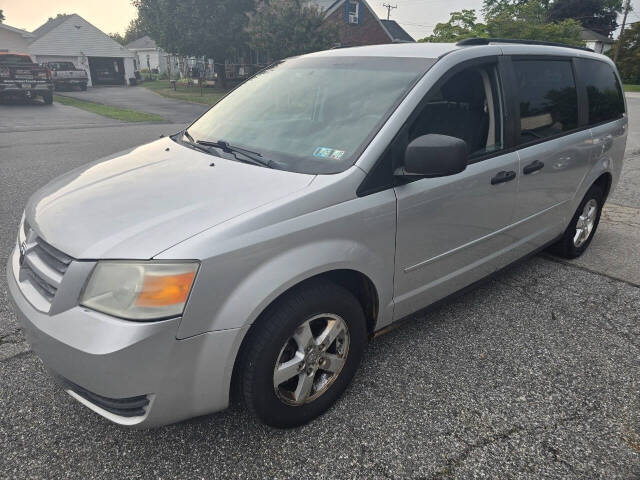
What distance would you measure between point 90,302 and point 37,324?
Result: 12.0 inches

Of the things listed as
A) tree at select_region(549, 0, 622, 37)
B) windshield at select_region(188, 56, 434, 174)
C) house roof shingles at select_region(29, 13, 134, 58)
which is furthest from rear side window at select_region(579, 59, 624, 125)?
tree at select_region(549, 0, 622, 37)

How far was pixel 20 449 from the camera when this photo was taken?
83.6 inches

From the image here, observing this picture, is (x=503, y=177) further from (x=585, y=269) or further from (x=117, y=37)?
(x=117, y=37)

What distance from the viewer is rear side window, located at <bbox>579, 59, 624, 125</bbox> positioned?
3.85 m

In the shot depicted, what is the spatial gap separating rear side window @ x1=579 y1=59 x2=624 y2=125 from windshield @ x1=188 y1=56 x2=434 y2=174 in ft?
6.59

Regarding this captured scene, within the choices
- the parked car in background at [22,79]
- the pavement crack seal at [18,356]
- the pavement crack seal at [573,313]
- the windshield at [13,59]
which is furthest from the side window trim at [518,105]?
the windshield at [13,59]

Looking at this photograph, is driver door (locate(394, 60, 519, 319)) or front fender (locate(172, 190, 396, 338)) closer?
front fender (locate(172, 190, 396, 338))

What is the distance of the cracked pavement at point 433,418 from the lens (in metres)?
2.09

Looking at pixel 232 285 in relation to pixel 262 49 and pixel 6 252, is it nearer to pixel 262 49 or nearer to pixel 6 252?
pixel 6 252

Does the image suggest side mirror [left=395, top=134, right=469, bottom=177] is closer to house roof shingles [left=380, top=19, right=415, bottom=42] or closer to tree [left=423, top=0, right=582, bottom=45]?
tree [left=423, top=0, right=582, bottom=45]

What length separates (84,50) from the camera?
1673 inches

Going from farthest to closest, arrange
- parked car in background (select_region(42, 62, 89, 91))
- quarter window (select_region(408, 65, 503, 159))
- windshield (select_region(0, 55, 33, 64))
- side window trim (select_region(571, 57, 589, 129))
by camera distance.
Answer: parked car in background (select_region(42, 62, 89, 91)), windshield (select_region(0, 55, 33, 64)), side window trim (select_region(571, 57, 589, 129)), quarter window (select_region(408, 65, 503, 159))

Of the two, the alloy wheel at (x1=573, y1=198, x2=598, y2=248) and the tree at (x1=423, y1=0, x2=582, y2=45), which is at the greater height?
the tree at (x1=423, y1=0, x2=582, y2=45)

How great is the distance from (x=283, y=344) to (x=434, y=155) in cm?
111
